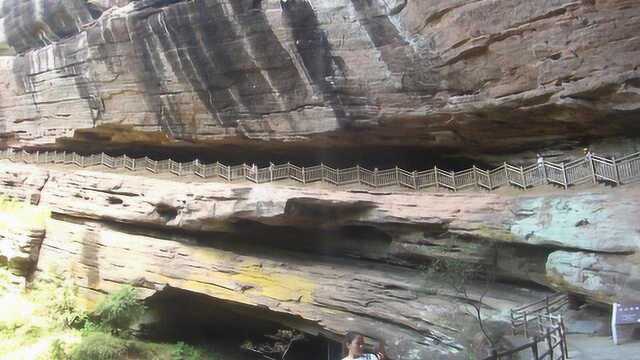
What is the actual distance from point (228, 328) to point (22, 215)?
8.54 metres

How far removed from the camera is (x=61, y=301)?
15172 mm

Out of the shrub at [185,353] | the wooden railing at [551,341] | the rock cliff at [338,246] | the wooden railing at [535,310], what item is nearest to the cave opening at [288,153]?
the rock cliff at [338,246]

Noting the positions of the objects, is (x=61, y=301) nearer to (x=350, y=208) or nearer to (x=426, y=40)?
(x=350, y=208)

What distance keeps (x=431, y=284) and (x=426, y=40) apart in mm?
6187

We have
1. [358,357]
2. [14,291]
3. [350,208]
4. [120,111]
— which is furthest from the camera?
[120,111]

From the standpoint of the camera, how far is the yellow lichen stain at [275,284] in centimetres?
1317

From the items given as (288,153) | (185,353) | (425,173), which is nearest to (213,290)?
(185,353)

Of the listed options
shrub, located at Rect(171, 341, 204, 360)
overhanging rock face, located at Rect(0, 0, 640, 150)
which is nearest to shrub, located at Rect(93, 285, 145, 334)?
shrub, located at Rect(171, 341, 204, 360)

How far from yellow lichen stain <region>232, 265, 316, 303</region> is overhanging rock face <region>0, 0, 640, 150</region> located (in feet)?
14.8

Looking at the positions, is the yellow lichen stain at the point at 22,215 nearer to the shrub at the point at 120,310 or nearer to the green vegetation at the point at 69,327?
the green vegetation at the point at 69,327

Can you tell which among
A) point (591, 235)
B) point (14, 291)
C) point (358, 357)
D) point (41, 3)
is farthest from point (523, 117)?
point (41, 3)

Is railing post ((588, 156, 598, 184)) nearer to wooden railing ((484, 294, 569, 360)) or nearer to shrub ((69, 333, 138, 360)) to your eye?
wooden railing ((484, 294, 569, 360))

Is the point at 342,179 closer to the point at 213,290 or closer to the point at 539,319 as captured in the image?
the point at 213,290

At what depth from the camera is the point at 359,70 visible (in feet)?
46.1
